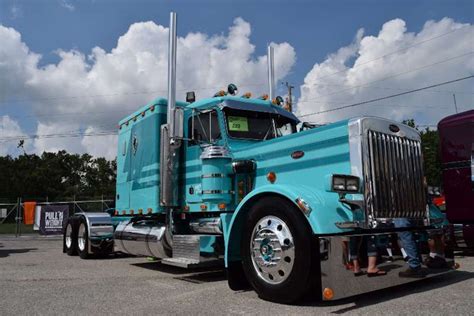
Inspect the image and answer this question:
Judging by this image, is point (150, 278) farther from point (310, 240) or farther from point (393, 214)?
point (393, 214)

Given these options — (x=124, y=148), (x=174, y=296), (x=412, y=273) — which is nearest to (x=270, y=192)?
(x=174, y=296)

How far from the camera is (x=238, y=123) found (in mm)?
7492

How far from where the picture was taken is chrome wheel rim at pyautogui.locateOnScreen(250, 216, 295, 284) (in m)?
5.02

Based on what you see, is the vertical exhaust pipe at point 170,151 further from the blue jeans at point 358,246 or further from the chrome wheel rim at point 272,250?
the blue jeans at point 358,246

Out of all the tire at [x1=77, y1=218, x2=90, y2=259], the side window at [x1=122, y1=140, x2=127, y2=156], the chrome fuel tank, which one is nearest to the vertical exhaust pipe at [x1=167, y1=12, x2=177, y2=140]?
the chrome fuel tank

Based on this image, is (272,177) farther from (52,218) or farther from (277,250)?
(52,218)

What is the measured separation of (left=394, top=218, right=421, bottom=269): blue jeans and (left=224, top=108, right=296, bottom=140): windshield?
2.94 metres

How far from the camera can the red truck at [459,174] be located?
9352 millimetres

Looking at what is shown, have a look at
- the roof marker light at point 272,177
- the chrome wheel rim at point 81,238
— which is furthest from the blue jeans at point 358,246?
the chrome wheel rim at point 81,238

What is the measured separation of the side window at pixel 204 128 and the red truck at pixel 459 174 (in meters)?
5.50

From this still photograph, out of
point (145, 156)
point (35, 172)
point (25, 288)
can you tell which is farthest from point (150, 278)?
point (35, 172)

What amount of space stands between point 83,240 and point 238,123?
20.1ft

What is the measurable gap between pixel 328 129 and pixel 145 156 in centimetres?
435

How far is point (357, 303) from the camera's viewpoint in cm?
500
